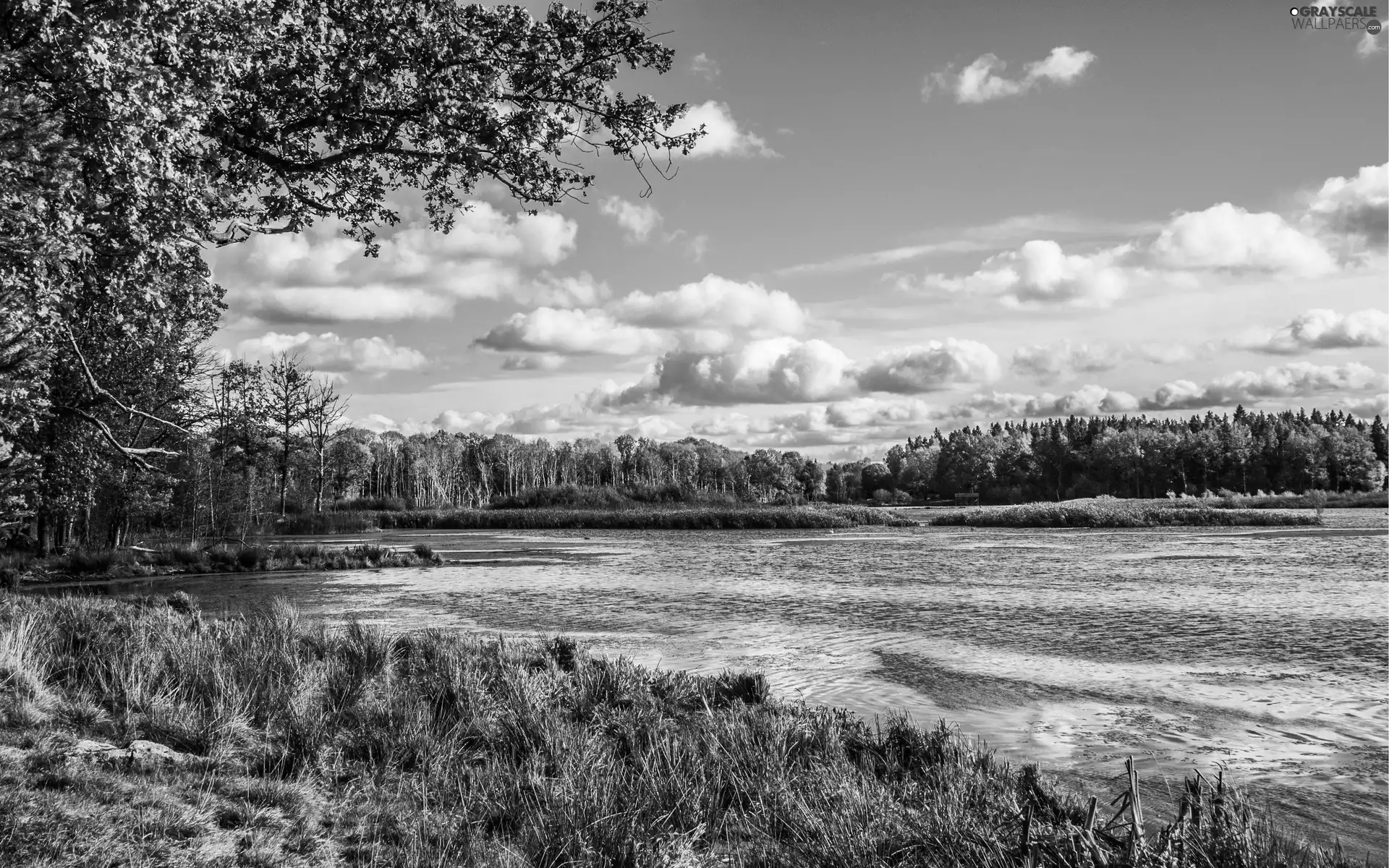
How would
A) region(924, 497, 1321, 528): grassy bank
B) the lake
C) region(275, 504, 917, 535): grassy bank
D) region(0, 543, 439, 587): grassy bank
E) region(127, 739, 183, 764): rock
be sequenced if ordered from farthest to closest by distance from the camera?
region(275, 504, 917, 535): grassy bank < region(924, 497, 1321, 528): grassy bank < region(0, 543, 439, 587): grassy bank < the lake < region(127, 739, 183, 764): rock

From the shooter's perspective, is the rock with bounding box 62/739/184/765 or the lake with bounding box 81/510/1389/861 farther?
the lake with bounding box 81/510/1389/861

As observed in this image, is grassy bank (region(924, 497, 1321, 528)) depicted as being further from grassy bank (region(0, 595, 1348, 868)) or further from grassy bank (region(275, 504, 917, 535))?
grassy bank (region(0, 595, 1348, 868))

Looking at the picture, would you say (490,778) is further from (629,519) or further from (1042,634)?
(629,519)

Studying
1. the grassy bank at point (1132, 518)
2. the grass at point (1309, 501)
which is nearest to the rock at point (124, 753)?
the grassy bank at point (1132, 518)

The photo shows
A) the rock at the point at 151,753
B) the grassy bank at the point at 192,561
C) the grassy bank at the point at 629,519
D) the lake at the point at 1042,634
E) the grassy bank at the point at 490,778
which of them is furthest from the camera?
the grassy bank at the point at 629,519

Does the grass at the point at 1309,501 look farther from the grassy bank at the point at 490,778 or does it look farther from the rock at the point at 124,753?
the rock at the point at 124,753

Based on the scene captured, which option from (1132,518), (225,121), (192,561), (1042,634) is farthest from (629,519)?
(225,121)

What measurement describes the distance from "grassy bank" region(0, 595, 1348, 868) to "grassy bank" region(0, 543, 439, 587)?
1959cm

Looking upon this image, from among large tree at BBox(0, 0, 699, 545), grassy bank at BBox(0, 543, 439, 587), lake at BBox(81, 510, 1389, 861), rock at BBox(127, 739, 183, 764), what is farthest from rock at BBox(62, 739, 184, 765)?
grassy bank at BBox(0, 543, 439, 587)

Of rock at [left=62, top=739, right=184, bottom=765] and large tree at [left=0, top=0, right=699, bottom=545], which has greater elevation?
large tree at [left=0, top=0, right=699, bottom=545]

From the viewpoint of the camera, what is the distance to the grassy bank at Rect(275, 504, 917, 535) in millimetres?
68188

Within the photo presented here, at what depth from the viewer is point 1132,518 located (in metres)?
61.5

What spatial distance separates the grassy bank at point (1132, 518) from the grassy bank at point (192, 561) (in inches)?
1910

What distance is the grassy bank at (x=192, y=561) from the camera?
85.8 feet
